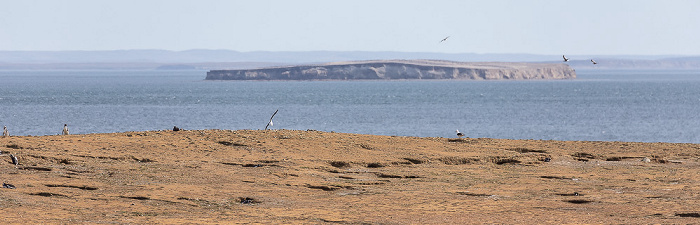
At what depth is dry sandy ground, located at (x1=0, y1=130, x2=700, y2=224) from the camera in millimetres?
23125

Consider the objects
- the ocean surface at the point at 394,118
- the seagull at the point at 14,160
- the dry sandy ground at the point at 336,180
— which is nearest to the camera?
the dry sandy ground at the point at 336,180

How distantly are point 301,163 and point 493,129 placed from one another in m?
55.0

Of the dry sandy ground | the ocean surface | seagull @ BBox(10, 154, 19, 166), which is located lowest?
the ocean surface

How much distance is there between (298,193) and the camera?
26844 millimetres

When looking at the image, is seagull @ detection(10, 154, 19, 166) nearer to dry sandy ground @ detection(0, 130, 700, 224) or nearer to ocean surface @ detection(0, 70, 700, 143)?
dry sandy ground @ detection(0, 130, 700, 224)

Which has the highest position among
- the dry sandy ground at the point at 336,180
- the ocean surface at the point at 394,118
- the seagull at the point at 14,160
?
the seagull at the point at 14,160

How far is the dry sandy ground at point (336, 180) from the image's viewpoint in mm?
23125

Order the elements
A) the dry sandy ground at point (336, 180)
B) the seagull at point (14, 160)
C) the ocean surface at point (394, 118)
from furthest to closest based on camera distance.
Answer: the ocean surface at point (394, 118) < the seagull at point (14, 160) < the dry sandy ground at point (336, 180)

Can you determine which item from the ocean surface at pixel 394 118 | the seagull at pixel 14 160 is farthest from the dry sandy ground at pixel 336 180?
the ocean surface at pixel 394 118

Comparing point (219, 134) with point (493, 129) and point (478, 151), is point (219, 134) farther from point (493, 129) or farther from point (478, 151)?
point (493, 129)

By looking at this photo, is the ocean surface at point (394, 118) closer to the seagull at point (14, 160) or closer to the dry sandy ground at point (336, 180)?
the dry sandy ground at point (336, 180)

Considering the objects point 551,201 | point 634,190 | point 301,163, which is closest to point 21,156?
point 301,163

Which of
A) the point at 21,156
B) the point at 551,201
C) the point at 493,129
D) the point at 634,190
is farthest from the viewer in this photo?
the point at 493,129

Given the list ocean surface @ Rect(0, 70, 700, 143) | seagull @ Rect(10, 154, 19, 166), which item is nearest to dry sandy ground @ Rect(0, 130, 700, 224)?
seagull @ Rect(10, 154, 19, 166)
